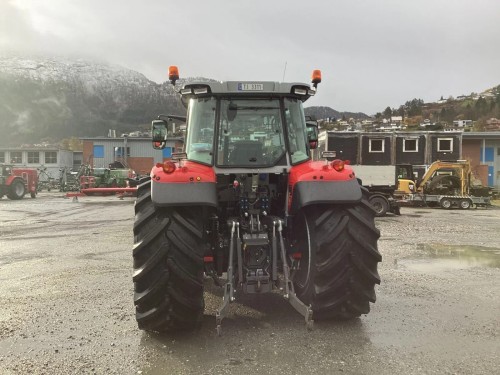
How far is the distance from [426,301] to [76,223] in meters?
12.3

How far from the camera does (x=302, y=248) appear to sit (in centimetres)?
498

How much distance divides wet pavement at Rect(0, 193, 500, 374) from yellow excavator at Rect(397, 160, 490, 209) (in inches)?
631

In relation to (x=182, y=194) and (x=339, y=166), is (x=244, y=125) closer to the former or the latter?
(x=339, y=166)

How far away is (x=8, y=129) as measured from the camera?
17825 centimetres

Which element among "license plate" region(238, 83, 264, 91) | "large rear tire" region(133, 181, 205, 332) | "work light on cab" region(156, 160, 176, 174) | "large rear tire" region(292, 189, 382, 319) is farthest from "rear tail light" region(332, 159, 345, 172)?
"work light on cab" region(156, 160, 176, 174)

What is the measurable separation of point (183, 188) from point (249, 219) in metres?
0.82

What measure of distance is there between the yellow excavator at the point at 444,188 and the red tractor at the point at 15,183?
2279 cm

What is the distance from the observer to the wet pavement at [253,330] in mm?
3920

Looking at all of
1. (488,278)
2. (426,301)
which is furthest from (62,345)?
(488,278)

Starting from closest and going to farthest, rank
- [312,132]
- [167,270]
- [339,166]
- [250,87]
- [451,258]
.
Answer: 1. [167,270]
2. [339,166]
3. [250,87]
4. [312,132]
5. [451,258]

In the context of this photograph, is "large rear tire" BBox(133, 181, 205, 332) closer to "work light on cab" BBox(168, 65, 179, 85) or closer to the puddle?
"work light on cab" BBox(168, 65, 179, 85)

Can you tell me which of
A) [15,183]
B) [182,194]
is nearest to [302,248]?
[182,194]

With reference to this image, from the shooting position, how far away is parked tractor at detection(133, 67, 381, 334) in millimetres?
4422

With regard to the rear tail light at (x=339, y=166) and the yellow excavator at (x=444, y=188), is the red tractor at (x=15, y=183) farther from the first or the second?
the rear tail light at (x=339, y=166)
